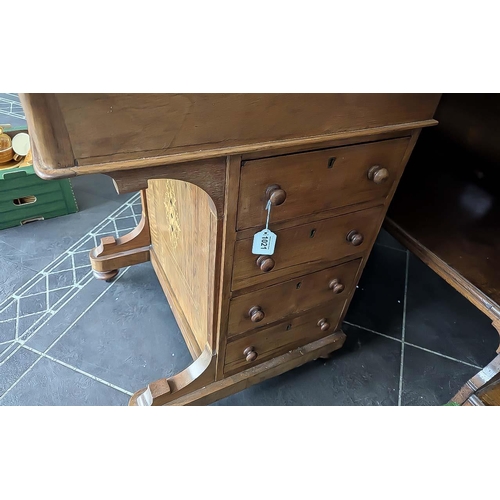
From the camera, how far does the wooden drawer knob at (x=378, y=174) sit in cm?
80

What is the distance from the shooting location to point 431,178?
159 centimetres

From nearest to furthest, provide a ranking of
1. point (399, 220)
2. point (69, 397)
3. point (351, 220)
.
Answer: point (351, 220)
point (69, 397)
point (399, 220)

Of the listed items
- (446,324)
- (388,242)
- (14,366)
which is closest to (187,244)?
(14,366)

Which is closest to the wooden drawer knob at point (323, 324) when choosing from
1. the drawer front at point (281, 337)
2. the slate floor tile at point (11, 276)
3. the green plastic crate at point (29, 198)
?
the drawer front at point (281, 337)

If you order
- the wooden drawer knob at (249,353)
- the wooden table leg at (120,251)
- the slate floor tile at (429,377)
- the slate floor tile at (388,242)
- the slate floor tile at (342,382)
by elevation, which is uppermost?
the wooden drawer knob at (249,353)

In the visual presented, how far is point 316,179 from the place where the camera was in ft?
2.56

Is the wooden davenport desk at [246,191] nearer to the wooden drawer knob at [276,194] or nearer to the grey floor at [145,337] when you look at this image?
the wooden drawer knob at [276,194]

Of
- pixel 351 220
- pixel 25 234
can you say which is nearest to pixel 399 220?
pixel 351 220

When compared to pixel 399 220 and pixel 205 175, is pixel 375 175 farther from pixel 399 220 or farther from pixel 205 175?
pixel 399 220

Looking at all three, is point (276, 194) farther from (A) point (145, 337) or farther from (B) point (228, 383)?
(A) point (145, 337)

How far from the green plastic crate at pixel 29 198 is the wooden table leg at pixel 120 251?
48 cm

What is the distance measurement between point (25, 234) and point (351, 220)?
1519 millimetres

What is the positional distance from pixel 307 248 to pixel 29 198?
4.81 ft

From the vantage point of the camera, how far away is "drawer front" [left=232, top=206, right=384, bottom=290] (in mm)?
857
